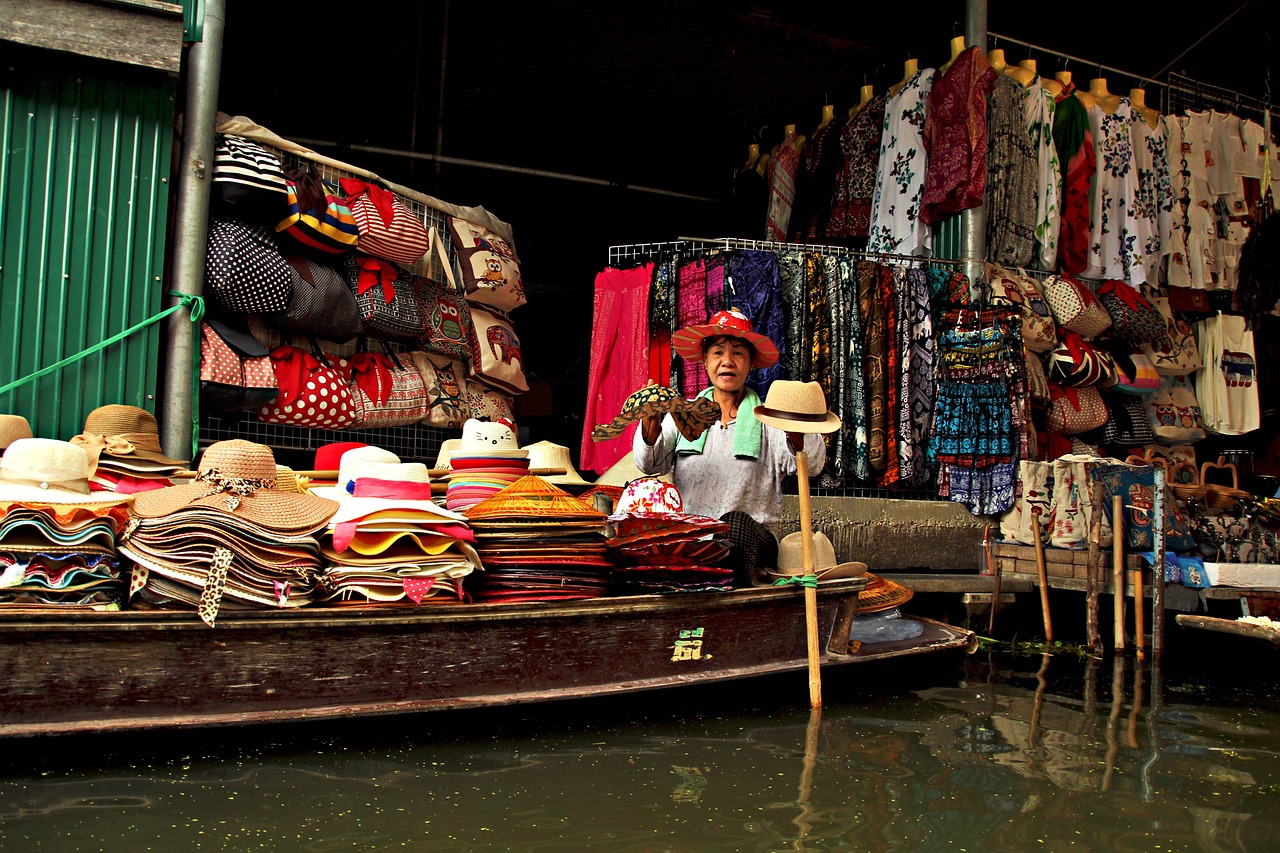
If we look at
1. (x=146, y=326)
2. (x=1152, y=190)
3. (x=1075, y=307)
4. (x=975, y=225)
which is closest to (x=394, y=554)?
(x=146, y=326)

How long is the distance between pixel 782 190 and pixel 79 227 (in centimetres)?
618

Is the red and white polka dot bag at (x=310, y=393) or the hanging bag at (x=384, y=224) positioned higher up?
the hanging bag at (x=384, y=224)

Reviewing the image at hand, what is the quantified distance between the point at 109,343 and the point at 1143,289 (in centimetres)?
780

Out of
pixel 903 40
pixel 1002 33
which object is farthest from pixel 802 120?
pixel 1002 33

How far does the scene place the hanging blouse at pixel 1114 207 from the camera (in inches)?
312

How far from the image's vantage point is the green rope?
13.3ft

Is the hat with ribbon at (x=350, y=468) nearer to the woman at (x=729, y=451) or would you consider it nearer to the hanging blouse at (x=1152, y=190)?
the woman at (x=729, y=451)

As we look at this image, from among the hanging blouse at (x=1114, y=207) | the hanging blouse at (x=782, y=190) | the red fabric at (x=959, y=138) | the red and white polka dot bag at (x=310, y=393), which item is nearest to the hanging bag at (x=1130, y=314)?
the hanging blouse at (x=1114, y=207)

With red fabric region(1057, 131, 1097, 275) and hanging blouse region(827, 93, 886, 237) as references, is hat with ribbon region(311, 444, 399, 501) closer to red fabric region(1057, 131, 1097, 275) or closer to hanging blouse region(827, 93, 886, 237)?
hanging blouse region(827, 93, 886, 237)

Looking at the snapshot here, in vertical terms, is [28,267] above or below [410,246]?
below

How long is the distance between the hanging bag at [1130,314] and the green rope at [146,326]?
→ 6.58 meters

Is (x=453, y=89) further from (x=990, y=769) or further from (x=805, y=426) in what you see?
(x=990, y=769)

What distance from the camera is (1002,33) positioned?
9711 millimetres

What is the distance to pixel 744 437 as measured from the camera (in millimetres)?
4633
